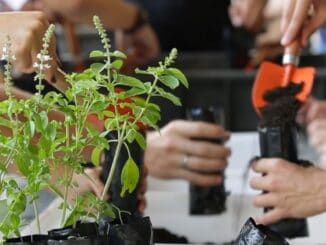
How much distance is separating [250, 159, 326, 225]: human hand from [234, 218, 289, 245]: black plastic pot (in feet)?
1.08

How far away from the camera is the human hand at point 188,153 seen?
3.60 ft

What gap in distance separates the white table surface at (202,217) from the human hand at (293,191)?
0.15 ft

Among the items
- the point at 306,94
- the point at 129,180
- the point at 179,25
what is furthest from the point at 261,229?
the point at 179,25

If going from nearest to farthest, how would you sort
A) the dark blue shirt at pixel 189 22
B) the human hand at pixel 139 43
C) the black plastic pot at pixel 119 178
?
1. the black plastic pot at pixel 119 178
2. the human hand at pixel 139 43
3. the dark blue shirt at pixel 189 22

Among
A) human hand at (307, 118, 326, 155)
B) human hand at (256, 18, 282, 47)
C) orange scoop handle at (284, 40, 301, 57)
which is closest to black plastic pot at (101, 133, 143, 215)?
orange scoop handle at (284, 40, 301, 57)

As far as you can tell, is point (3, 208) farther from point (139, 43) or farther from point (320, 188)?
point (139, 43)

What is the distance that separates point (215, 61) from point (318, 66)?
1.01 ft

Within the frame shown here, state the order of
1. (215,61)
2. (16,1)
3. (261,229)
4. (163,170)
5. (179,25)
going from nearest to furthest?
(261,229)
(163,170)
(16,1)
(215,61)
(179,25)

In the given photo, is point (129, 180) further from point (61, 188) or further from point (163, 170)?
point (163, 170)

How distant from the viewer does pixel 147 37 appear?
1.92m

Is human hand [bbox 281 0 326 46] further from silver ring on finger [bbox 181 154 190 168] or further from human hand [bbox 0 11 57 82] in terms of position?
human hand [bbox 0 11 57 82]

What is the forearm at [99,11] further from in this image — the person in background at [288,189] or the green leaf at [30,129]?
the green leaf at [30,129]

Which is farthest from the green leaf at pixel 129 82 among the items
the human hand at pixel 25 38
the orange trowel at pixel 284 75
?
the orange trowel at pixel 284 75

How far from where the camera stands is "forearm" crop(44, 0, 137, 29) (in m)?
1.62
